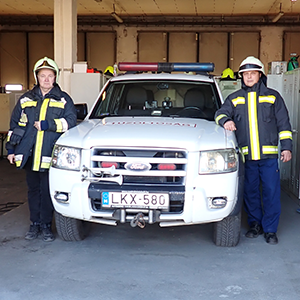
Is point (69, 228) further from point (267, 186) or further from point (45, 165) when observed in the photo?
point (267, 186)

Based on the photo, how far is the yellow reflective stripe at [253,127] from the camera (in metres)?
4.24

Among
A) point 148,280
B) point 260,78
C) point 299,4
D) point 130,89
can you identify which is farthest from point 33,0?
point 148,280

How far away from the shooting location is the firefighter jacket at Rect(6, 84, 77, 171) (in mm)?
4258

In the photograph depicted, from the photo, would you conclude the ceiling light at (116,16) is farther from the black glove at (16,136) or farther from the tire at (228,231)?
the tire at (228,231)

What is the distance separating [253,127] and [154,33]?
15.3 metres

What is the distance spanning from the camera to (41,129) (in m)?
4.18

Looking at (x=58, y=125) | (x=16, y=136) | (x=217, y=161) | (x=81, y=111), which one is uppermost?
(x=81, y=111)

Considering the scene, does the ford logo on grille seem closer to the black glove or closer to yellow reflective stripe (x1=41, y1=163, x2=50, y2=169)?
yellow reflective stripe (x1=41, y1=163, x2=50, y2=169)

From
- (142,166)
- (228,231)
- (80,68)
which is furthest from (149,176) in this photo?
(80,68)

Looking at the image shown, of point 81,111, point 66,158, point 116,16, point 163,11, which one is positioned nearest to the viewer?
point 66,158

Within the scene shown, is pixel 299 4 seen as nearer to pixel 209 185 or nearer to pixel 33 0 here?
pixel 33 0

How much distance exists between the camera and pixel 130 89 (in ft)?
16.7

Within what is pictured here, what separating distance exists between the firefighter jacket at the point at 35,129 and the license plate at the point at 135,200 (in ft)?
3.23

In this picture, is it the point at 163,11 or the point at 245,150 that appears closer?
the point at 245,150
